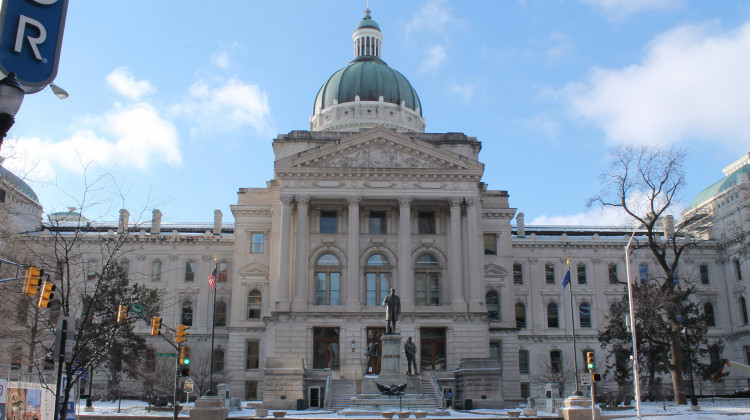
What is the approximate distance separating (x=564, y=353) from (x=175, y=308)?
3625cm

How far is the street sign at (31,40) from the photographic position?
9.13 metres

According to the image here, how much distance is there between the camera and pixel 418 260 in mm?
53781

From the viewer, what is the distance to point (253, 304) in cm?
5916

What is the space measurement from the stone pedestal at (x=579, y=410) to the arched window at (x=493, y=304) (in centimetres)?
2713

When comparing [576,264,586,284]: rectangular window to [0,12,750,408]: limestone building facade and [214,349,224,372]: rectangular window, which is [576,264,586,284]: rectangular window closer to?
[0,12,750,408]: limestone building facade

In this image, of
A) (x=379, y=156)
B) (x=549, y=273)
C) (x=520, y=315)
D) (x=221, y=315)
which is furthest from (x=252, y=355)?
(x=549, y=273)

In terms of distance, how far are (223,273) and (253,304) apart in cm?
904

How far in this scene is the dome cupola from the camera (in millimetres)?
73750

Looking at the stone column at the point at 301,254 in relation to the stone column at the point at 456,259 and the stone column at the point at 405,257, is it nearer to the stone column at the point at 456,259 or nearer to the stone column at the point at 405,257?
the stone column at the point at 405,257

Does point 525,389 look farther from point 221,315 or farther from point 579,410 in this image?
point 579,410

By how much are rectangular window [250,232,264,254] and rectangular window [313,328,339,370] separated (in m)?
11.8

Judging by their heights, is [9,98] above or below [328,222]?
below

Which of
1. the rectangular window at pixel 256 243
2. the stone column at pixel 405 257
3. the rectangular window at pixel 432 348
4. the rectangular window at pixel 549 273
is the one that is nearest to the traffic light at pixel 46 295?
the stone column at pixel 405 257

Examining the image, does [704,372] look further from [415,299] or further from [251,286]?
[251,286]
